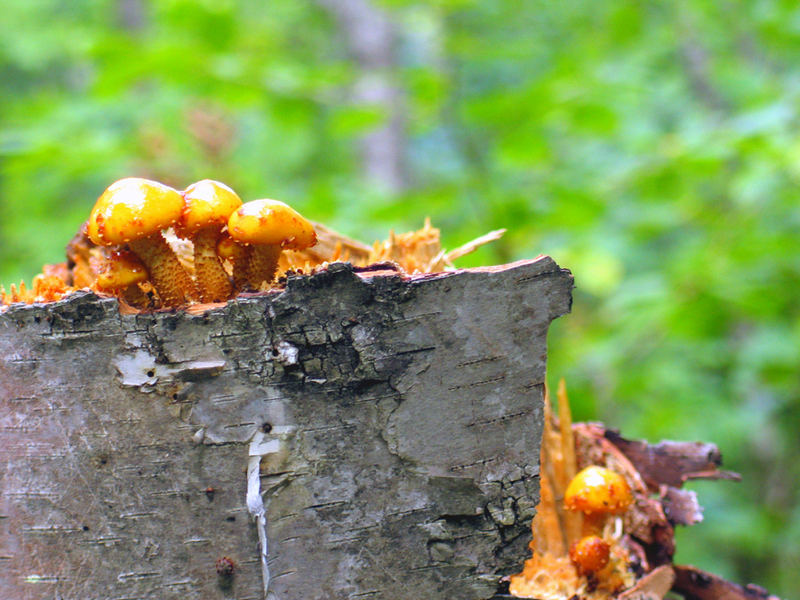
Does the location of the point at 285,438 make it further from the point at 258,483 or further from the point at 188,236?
the point at 188,236

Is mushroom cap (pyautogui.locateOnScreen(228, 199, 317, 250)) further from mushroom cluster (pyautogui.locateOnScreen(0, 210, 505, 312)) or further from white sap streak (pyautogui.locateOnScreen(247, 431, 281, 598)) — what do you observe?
white sap streak (pyautogui.locateOnScreen(247, 431, 281, 598))

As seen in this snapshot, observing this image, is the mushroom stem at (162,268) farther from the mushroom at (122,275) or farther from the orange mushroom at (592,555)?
the orange mushroom at (592,555)

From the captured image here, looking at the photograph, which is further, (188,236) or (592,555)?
(592,555)

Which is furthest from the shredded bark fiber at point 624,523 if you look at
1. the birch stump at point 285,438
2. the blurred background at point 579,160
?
the blurred background at point 579,160

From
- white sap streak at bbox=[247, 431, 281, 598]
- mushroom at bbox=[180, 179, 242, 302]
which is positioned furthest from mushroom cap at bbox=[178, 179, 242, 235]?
white sap streak at bbox=[247, 431, 281, 598]

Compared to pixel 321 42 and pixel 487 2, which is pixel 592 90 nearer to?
pixel 487 2

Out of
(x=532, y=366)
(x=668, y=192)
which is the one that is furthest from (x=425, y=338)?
(x=668, y=192)

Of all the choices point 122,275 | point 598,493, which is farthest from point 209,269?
point 598,493
